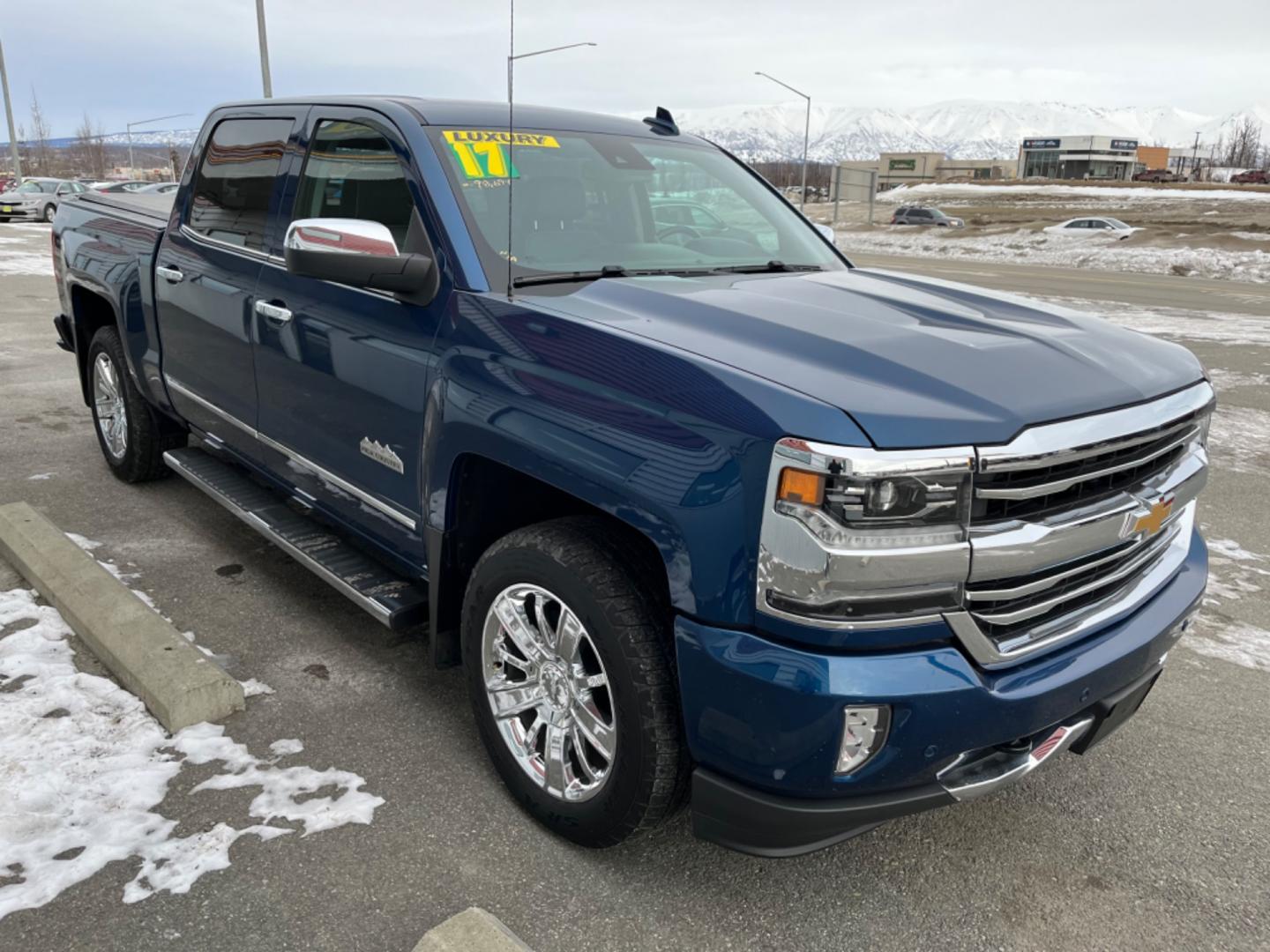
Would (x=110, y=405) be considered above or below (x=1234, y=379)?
Result: above

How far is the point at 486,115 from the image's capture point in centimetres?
341

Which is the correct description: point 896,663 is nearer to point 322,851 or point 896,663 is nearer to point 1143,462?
point 1143,462

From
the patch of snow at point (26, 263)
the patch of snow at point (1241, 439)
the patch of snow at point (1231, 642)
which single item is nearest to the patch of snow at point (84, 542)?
the patch of snow at point (1231, 642)

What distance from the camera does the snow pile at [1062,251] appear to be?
23.1m

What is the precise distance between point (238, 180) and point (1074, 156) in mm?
132480

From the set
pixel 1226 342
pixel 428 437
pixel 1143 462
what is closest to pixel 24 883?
pixel 428 437

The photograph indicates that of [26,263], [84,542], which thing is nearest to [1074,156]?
[26,263]

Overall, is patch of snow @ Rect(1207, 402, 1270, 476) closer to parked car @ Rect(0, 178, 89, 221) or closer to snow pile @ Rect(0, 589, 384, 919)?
snow pile @ Rect(0, 589, 384, 919)

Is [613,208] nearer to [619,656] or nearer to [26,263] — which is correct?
[619,656]

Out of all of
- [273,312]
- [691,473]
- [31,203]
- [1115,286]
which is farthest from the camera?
[31,203]

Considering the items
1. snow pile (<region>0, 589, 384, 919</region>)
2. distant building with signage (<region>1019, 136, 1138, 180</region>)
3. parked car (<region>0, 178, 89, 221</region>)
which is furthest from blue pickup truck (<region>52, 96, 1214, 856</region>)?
distant building with signage (<region>1019, 136, 1138, 180</region>)

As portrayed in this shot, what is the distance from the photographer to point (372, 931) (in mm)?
2357

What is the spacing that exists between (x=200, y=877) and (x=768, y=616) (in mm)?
1587

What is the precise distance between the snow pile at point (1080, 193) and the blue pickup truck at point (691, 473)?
55260mm
